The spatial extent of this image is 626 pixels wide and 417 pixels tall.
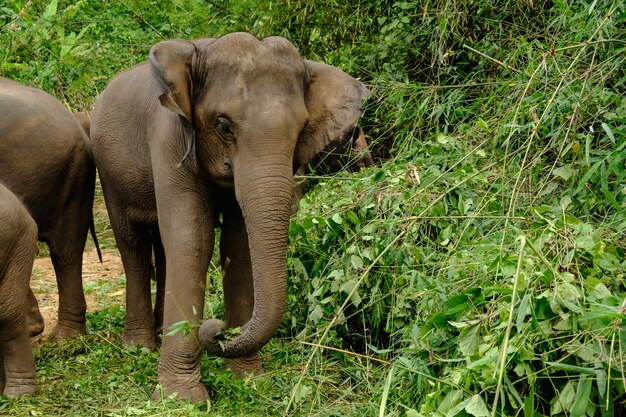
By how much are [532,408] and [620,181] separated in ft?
5.07

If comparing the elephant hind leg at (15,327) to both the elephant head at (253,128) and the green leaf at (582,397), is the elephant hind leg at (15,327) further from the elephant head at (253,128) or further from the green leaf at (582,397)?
the green leaf at (582,397)

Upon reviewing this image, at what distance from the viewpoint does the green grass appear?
174 inches

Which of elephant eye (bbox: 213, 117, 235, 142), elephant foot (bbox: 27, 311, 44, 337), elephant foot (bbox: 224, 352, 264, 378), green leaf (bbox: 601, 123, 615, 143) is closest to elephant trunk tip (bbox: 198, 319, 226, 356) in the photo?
elephant foot (bbox: 224, 352, 264, 378)

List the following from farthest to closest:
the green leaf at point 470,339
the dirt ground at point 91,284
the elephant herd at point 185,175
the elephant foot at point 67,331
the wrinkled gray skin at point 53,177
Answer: the dirt ground at point 91,284 < the elephant foot at point 67,331 < the wrinkled gray skin at point 53,177 < the elephant herd at point 185,175 < the green leaf at point 470,339

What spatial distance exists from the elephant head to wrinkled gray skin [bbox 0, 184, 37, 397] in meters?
0.93

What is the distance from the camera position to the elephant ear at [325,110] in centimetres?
573

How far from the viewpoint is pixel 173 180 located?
230 inches

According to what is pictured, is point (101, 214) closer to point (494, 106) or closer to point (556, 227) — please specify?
point (494, 106)

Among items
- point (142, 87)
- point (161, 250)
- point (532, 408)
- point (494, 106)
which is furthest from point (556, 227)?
point (161, 250)

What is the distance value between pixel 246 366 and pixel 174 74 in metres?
1.67

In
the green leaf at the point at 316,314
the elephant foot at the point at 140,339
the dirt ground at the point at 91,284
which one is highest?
the green leaf at the point at 316,314

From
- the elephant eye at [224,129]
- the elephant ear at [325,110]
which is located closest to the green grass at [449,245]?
the elephant ear at [325,110]

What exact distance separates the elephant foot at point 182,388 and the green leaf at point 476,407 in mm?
1839

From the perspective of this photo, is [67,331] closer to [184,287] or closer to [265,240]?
[184,287]
